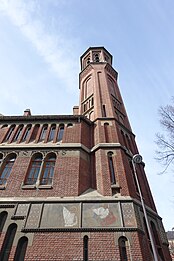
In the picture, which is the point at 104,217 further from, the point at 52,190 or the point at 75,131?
the point at 75,131

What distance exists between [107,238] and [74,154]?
17.6ft

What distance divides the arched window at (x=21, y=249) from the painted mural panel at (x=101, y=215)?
2729mm

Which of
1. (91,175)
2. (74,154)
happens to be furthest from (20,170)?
(91,175)

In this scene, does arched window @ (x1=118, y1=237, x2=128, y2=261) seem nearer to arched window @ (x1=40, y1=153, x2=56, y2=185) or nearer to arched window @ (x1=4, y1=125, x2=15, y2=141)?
arched window @ (x1=40, y1=153, x2=56, y2=185)

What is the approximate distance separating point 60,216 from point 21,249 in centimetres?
211

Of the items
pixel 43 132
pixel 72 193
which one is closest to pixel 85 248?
pixel 72 193

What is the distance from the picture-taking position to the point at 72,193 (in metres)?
9.79

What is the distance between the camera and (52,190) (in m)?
10.0

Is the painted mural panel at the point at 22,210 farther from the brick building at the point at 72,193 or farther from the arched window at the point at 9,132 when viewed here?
the arched window at the point at 9,132

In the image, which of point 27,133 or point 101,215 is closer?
point 101,215

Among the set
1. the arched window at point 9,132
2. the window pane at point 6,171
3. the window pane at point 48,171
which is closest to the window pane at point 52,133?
the window pane at point 48,171

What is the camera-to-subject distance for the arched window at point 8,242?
25.6 ft

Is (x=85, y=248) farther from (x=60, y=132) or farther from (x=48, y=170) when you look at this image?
(x=60, y=132)

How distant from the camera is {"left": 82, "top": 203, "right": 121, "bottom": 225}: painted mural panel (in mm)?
8414
